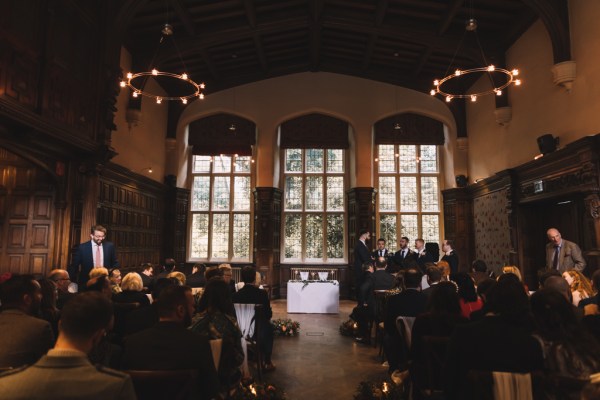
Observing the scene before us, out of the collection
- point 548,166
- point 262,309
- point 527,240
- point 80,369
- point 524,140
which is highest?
point 524,140

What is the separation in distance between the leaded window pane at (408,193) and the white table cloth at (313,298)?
439 centimetres

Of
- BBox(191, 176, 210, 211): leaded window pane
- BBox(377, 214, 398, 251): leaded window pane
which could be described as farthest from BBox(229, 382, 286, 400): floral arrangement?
BBox(191, 176, 210, 211): leaded window pane

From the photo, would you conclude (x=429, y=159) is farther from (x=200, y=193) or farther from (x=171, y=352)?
(x=171, y=352)

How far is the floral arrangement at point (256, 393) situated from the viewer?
3513 mm

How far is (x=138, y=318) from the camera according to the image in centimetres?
314

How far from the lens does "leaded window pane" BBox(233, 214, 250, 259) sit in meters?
12.3

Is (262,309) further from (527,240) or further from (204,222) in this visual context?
(204,222)

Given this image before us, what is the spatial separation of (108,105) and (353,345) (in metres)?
5.77

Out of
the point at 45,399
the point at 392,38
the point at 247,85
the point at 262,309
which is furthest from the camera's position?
the point at 247,85

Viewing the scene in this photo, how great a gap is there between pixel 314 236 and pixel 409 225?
2.87 metres

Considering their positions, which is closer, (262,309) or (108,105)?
(262,309)

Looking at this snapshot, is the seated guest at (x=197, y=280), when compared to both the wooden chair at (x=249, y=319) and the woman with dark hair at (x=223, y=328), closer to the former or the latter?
the wooden chair at (x=249, y=319)

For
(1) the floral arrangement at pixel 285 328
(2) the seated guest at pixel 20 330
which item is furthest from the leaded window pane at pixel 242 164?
Result: (2) the seated guest at pixel 20 330

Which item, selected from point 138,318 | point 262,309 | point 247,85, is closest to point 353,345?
point 262,309
